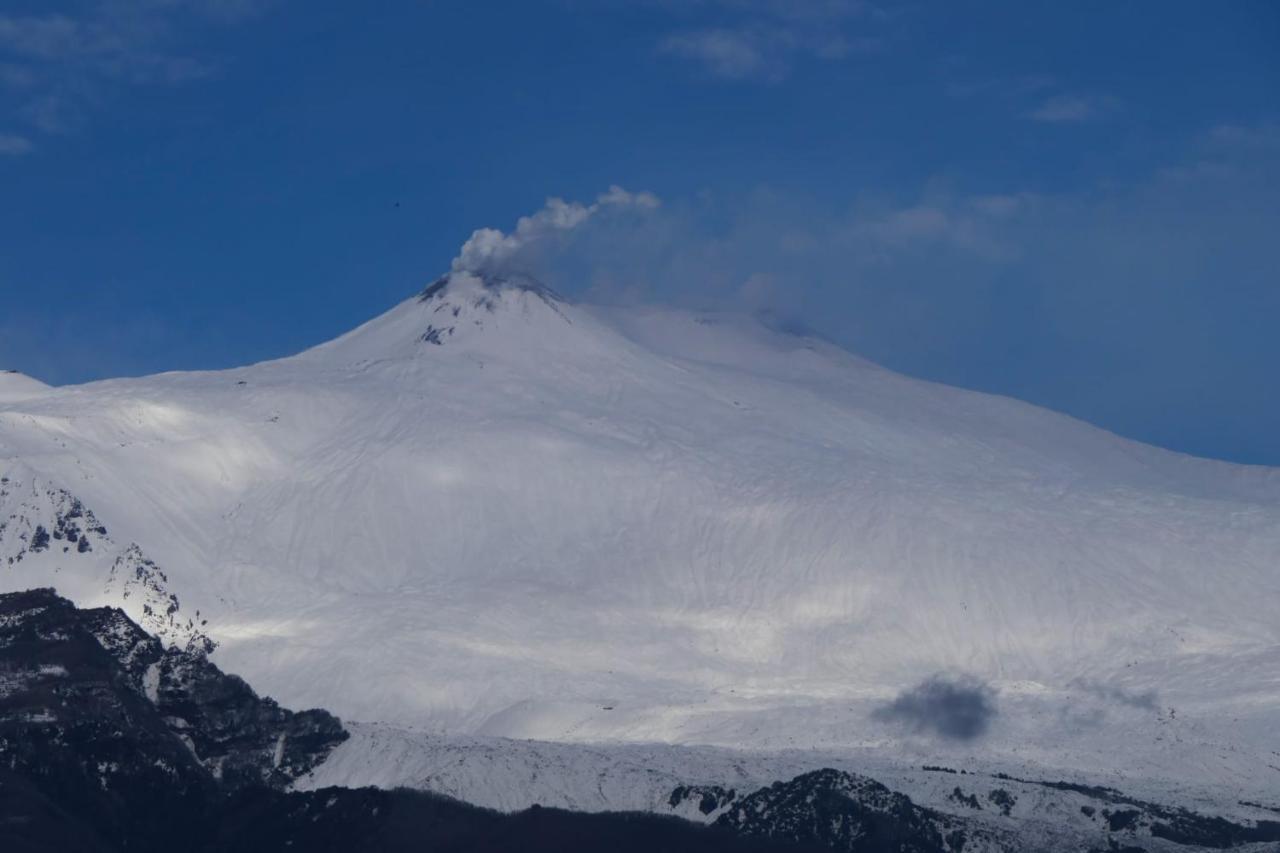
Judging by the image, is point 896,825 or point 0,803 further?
point 896,825

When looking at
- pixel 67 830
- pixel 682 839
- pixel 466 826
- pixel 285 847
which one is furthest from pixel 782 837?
pixel 67 830

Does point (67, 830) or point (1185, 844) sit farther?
point (1185, 844)

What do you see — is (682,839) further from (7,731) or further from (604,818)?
(7,731)

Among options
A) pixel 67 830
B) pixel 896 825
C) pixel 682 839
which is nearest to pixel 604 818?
pixel 682 839

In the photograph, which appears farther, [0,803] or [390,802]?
[390,802]

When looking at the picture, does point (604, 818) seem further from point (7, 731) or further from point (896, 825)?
point (7, 731)

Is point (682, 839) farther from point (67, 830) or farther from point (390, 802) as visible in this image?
Answer: point (67, 830)

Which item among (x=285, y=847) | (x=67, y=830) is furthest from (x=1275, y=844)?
(x=67, y=830)
